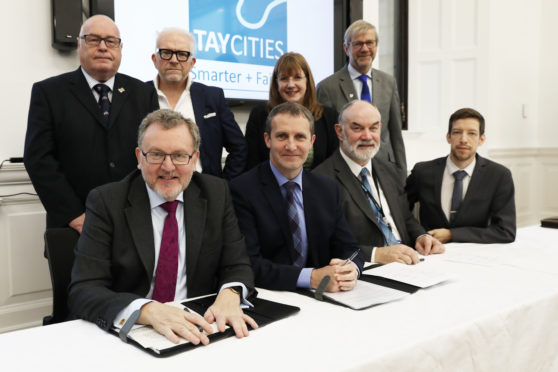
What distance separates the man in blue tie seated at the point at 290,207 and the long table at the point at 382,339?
0.99 ft

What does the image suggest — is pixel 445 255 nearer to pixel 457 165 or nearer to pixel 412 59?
pixel 457 165

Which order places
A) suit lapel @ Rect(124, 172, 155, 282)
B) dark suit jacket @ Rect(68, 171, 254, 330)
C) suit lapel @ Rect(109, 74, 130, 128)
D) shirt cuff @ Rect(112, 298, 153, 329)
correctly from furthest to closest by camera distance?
suit lapel @ Rect(109, 74, 130, 128), suit lapel @ Rect(124, 172, 155, 282), dark suit jacket @ Rect(68, 171, 254, 330), shirt cuff @ Rect(112, 298, 153, 329)

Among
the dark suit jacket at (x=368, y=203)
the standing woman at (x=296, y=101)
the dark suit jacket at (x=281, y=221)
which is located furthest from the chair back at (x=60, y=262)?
the standing woman at (x=296, y=101)

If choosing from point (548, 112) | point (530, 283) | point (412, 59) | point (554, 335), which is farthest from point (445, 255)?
point (548, 112)

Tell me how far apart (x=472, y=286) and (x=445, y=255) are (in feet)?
1.68

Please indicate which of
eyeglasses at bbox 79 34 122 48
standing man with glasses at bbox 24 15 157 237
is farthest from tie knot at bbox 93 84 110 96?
eyeglasses at bbox 79 34 122 48

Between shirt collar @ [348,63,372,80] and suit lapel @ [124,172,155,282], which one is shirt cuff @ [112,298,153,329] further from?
shirt collar @ [348,63,372,80]

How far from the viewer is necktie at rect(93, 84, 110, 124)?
2336 millimetres

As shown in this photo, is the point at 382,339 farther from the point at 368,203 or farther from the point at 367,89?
the point at 367,89

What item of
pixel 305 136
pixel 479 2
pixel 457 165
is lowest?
pixel 457 165

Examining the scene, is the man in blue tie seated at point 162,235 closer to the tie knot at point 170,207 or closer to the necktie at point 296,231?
the tie knot at point 170,207

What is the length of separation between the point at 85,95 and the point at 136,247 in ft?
3.39

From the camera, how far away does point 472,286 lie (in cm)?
168

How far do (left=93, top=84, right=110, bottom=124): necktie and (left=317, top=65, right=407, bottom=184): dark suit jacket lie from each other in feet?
A: 4.65
